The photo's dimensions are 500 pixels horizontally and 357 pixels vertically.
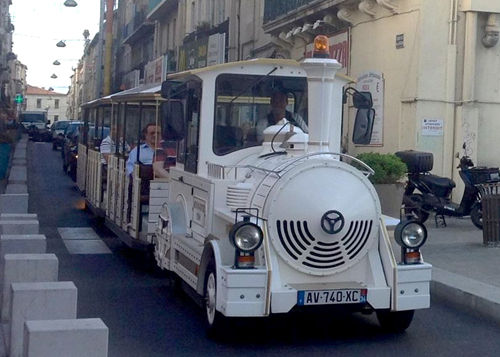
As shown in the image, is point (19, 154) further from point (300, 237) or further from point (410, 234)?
point (410, 234)

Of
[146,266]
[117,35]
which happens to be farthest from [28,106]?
[146,266]

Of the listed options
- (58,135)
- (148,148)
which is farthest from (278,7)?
(58,135)

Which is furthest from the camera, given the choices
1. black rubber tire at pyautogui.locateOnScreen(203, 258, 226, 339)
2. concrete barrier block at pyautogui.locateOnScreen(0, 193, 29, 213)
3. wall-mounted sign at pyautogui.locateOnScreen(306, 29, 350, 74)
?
wall-mounted sign at pyautogui.locateOnScreen(306, 29, 350, 74)

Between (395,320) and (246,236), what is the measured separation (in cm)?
179

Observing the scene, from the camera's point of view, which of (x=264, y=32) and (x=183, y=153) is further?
(x=264, y=32)

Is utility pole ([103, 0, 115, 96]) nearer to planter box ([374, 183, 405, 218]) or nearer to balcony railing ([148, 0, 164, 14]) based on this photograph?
balcony railing ([148, 0, 164, 14])

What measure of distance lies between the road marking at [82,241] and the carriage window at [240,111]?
511cm

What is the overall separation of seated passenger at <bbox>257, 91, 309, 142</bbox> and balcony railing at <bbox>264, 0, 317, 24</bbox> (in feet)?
43.7

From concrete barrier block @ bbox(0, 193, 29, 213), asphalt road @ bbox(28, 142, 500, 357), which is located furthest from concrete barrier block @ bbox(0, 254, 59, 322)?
concrete barrier block @ bbox(0, 193, 29, 213)

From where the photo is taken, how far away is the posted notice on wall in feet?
55.4

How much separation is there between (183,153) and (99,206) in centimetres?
665

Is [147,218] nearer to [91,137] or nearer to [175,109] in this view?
[175,109]

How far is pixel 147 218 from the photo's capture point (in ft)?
37.9

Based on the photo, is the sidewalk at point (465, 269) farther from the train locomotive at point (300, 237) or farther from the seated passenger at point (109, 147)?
the seated passenger at point (109, 147)
